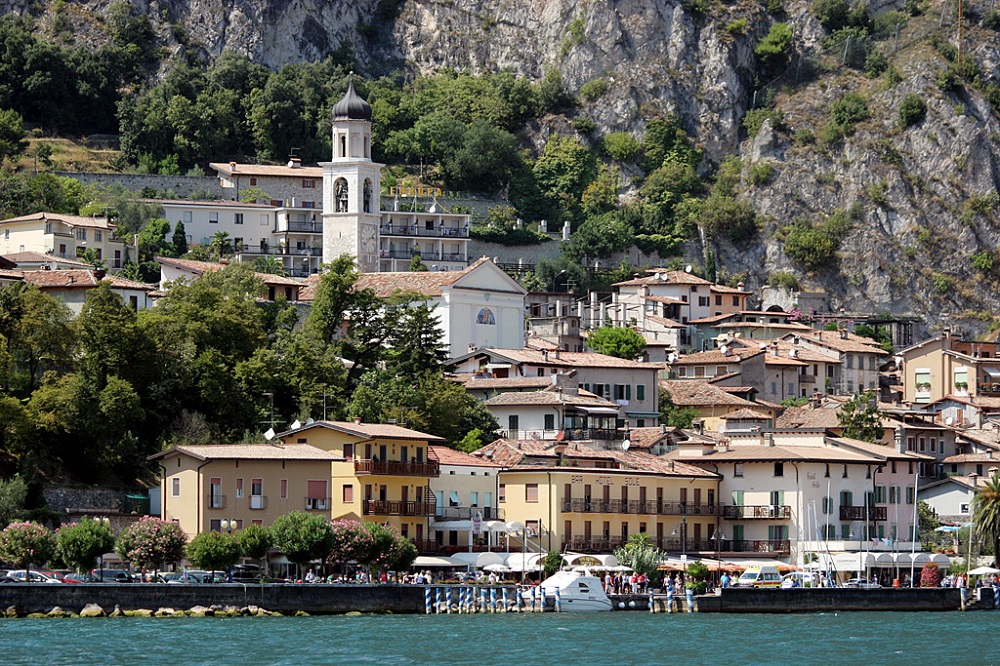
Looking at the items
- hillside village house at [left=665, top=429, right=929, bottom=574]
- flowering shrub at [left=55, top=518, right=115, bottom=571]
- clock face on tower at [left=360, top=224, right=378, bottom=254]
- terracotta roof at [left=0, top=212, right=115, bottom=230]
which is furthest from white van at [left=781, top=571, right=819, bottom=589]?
terracotta roof at [left=0, top=212, right=115, bottom=230]

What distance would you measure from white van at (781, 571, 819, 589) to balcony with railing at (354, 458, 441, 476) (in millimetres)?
14228

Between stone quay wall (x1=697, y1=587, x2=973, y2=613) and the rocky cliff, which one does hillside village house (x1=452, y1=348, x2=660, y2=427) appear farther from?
the rocky cliff

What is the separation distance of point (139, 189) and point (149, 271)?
1681 centimetres

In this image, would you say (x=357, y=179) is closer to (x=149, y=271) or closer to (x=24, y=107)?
(x=149, y=271)

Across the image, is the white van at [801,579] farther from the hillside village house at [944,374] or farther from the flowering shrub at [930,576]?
the hillside village house at [944,374]

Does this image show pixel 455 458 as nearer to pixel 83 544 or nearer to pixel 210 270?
pixel 83 544

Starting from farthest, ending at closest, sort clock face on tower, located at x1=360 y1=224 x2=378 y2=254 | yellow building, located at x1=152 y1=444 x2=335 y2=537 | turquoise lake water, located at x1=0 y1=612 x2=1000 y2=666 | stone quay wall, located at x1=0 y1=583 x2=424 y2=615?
1. clock face on tower, located at x1=360 y1=224 x2=378 y2=254
2. yellow building, located at x1=152 y1=444 x2=335 y2=537
3. stone quay wall, located at x1=0 y1=583 x2=424 y2=615
4. turquoise lake water, located at x1=0 y1=612 x2=1000 y2=666

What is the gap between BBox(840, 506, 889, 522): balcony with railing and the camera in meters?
99.7

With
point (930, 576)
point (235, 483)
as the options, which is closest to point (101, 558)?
point (235, 483)

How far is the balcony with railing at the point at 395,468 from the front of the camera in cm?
9019

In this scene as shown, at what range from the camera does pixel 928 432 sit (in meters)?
116

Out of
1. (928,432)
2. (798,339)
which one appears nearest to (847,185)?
(798,339)

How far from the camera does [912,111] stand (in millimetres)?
171000

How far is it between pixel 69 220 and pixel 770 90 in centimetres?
6613
